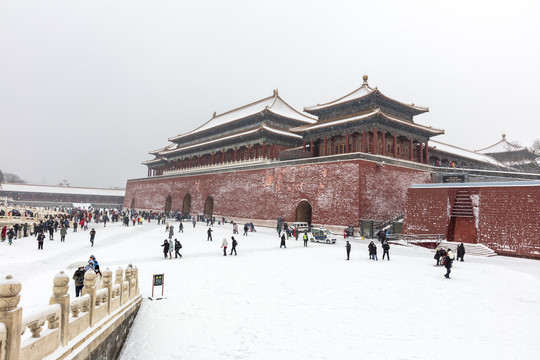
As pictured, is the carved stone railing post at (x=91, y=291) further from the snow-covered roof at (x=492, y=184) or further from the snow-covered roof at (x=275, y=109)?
the snow-covered roof at (x=275, y=109)

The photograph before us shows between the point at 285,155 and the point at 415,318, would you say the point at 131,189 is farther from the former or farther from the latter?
the point at 415,318

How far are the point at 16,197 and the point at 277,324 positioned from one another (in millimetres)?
69395

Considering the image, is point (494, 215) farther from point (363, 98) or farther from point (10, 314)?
point (10, 314)

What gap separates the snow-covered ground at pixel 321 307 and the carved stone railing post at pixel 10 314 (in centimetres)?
318

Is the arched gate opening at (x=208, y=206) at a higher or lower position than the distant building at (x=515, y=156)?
lower

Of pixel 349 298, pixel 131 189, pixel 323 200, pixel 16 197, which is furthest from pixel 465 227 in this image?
pixel 16 197

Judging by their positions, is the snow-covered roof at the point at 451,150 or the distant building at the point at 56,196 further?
the distant building at the point at 56,196

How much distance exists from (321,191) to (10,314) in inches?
934

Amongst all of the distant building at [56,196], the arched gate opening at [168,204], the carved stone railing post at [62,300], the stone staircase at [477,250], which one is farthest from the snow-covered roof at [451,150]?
the distant building at [56,196]

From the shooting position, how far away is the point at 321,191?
85.0 feet

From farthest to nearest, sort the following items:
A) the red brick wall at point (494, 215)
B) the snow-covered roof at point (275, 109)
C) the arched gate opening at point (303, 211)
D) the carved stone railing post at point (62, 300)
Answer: the snow-covered roof at point (275, 109) → the arched gate opening at point (303, 211) → the red brick wall at point (494, 215) → the carved stone railing post at point (62, 300)

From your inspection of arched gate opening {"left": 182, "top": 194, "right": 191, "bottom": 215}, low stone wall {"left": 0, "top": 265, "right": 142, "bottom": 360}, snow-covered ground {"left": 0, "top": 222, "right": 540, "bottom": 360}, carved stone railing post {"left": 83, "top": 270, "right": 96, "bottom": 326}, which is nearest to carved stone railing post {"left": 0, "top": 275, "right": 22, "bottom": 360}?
low stone wall {"left": 0, "top": 265, "right": 142, "bottom": 360}

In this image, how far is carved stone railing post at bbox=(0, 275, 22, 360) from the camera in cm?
306

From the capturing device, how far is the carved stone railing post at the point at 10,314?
10.0 feet
